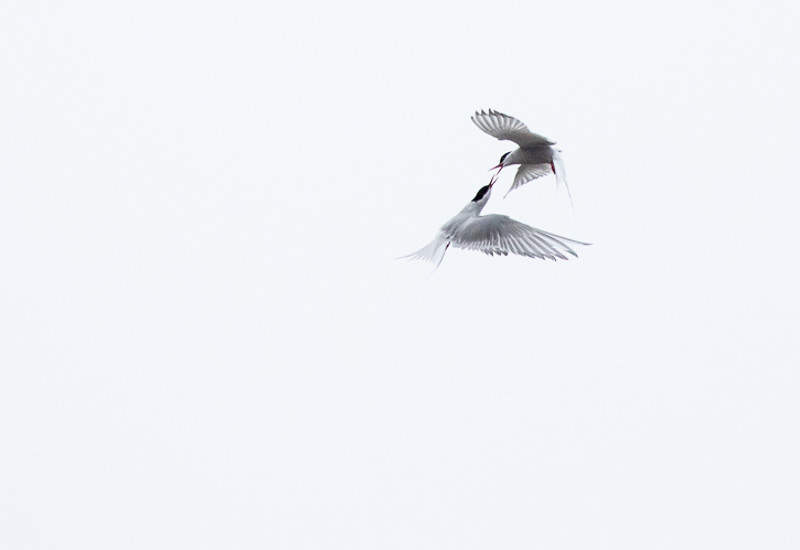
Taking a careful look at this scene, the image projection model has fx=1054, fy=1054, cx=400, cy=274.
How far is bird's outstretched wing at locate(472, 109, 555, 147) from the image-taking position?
513 cm

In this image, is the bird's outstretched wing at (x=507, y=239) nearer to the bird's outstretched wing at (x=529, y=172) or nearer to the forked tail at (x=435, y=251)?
the forked tail at (x=435, y=251)

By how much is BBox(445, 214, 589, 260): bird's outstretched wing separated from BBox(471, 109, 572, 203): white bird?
9.9 inches

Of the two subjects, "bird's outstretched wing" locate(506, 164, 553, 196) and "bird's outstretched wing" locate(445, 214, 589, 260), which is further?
"bird's outstretched wing" locate(506, 164, 553, 196)

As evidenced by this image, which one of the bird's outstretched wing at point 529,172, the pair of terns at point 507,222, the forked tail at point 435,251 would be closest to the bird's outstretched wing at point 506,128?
the pair of terns at point 507,222

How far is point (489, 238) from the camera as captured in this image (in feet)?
17.5

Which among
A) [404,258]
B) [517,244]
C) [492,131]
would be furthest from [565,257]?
[404,258]

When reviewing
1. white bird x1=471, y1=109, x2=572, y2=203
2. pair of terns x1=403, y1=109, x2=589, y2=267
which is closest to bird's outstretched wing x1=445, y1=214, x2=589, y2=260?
pair of terns x1=403, y1=109, x2=589, y2=267

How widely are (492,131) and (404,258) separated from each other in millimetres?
907

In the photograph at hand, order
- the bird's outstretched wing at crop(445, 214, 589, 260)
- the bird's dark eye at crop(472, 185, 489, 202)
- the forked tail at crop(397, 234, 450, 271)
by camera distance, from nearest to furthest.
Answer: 1. the bird's outstretched wing at crop(445, 214, 589, 260)
2. the forked tail at crop(397, 234, 450, 271)
3. the bird's dark eye at crop(472, 185, 489, 202)

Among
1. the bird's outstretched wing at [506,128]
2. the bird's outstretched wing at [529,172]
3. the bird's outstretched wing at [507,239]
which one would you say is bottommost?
the bird's outstretched wing at [507,239]

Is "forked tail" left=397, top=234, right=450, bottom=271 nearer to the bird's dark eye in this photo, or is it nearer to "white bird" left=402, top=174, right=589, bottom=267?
"white bird" left=402, top=174, right=589, bottom=267

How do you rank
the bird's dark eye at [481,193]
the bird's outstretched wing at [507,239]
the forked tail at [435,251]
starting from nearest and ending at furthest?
the bird's outstretched wing at [507,239] < the forked tail at [435,251] < the bird's dark eye at [481,193]

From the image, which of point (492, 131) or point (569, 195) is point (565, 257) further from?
point (492, 131)

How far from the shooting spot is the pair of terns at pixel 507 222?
506 cm
